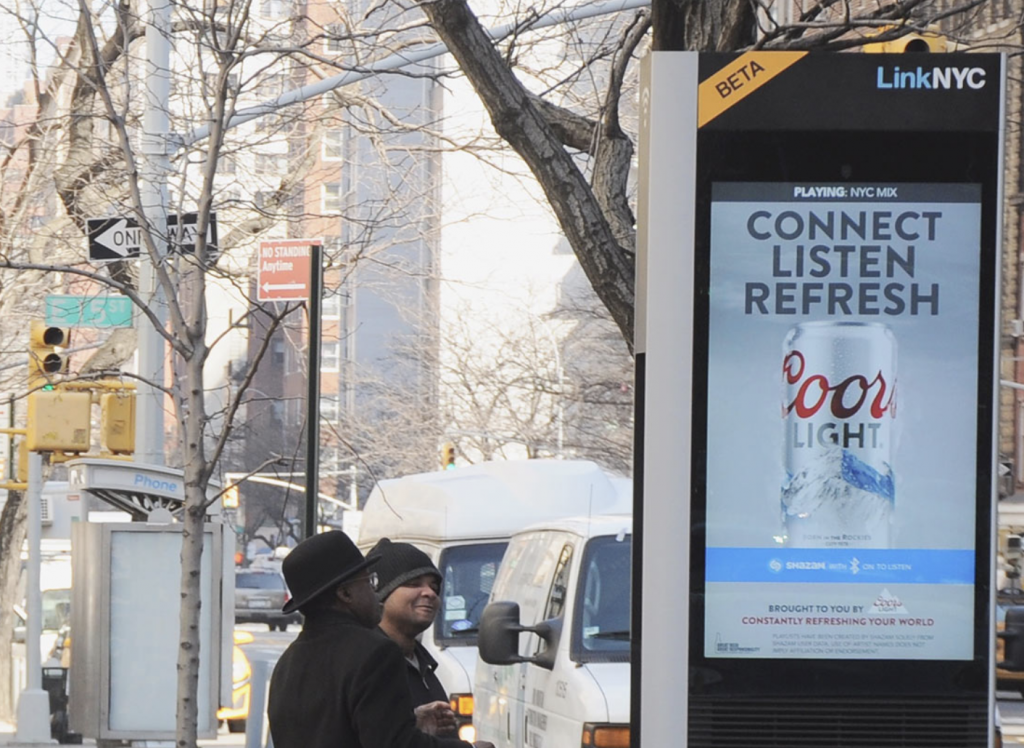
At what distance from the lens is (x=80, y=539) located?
12.4 metres

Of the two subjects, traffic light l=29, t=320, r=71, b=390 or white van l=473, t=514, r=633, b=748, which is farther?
traffic light l=29, t=320, r=71, b=390

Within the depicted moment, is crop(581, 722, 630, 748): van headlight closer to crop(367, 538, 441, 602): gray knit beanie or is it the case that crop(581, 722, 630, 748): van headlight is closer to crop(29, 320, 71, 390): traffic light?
crop(367, 538, 441, 602): gray knit beanie

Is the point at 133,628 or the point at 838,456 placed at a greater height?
the point at 838,456

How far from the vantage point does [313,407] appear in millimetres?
8164

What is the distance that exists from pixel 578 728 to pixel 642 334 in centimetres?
384

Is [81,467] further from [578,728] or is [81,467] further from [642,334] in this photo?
[642,334]

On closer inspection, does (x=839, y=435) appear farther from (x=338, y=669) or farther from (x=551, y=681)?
(x=551, y=681)

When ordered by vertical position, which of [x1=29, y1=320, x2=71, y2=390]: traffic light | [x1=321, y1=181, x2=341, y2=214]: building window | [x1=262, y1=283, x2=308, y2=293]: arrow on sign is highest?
[x1=321, y1=181, x2=341, y2=214]: building window

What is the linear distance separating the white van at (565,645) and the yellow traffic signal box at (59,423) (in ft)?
22.0

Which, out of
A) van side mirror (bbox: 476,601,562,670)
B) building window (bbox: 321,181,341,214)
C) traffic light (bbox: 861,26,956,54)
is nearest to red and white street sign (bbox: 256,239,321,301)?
van side mirror (bbox: 476,601,562,670)

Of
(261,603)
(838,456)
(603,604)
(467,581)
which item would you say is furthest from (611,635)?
(261,603)

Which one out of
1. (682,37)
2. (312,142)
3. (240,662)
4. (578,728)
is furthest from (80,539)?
(240,662)

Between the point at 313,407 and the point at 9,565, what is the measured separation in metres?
16.2

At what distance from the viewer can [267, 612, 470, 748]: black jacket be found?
4301mm
